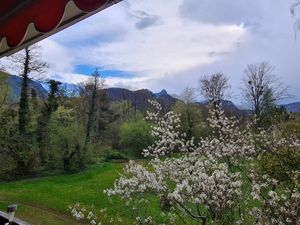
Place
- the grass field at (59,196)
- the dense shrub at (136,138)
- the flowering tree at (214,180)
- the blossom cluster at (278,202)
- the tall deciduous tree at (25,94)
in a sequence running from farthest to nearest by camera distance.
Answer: the dense shrub at (136,138) < the tall deciduous tree at (25,94) < the grass field at (59,196) < the flowering tree at (214,180) < the blossom cluster at (278,202)

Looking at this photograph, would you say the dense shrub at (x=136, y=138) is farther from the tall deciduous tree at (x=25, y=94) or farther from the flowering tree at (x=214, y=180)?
the flowering tree at (x=214, y=180)

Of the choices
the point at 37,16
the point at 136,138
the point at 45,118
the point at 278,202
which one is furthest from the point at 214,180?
the point at 136,138

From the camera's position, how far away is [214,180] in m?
7.33

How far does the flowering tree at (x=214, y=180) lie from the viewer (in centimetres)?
705

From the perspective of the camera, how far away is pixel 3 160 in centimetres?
A: 2148

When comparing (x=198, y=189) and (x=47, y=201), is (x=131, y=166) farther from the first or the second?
(x=47, y=201)

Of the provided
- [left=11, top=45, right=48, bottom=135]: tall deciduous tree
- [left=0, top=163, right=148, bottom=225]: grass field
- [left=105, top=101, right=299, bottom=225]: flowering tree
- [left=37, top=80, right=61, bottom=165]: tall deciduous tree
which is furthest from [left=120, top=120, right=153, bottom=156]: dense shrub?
[left=105, top=101, right=299, bottom=225]: flowering tree

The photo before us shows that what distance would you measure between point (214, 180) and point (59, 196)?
1443 centimetres

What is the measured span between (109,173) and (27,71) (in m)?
9.30

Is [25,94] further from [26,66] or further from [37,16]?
[37,16]

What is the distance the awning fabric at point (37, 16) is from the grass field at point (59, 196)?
12.9 meters

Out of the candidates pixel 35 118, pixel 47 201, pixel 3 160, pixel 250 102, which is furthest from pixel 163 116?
pixel 250 102

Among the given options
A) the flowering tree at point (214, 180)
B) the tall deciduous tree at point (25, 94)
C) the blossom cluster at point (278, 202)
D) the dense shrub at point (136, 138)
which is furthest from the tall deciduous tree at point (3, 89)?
the blossom cluster at point (278, 202)

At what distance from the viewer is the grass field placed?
1590cm
